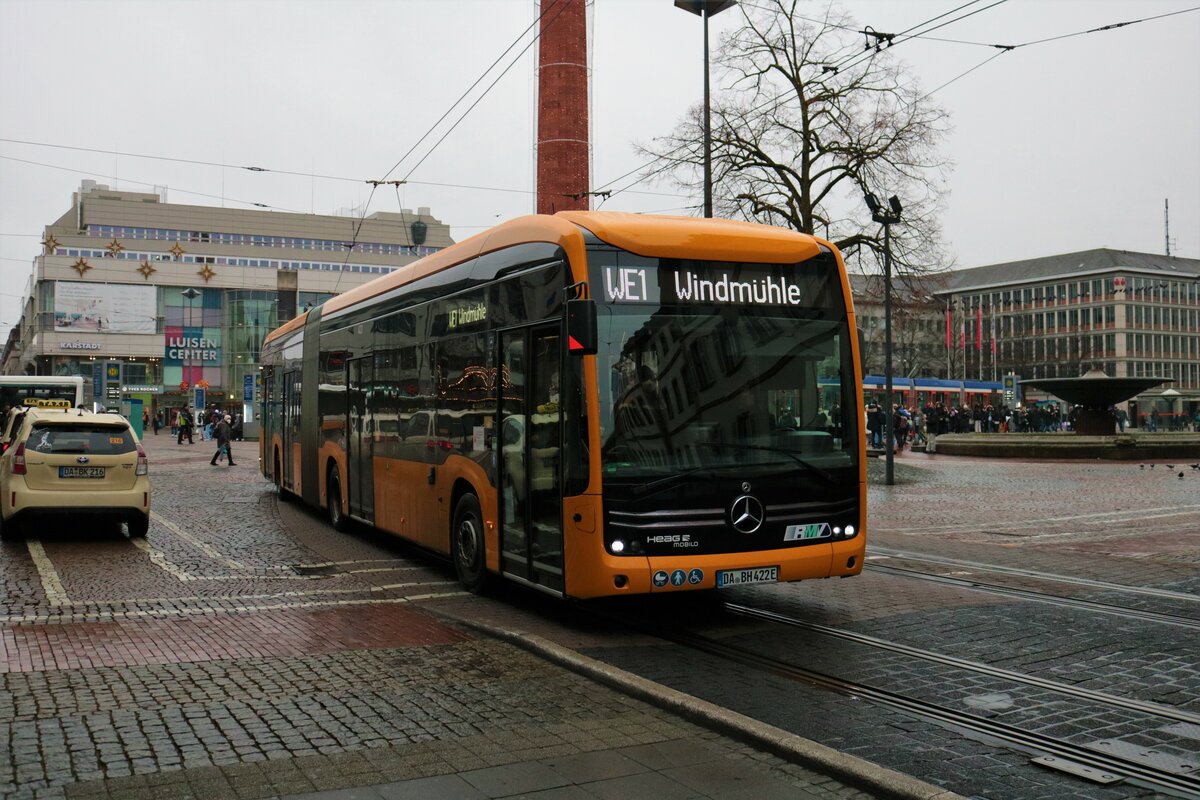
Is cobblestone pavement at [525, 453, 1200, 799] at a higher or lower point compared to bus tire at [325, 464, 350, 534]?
lower

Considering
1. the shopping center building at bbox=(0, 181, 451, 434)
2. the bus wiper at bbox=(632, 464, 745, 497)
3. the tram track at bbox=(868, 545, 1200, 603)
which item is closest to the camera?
the bus wiper at bbox=(632, 464, 745, 497)

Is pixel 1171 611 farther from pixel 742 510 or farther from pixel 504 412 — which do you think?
pixel 504 412

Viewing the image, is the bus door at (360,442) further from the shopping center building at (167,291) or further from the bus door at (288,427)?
the shopping center building at (167,291)

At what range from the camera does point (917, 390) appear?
66.0 metres

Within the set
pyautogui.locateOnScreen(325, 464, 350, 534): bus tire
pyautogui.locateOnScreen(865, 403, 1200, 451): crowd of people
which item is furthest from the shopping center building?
pyautogui.locateOnScreen(325, 464, 350, 534): bus tire

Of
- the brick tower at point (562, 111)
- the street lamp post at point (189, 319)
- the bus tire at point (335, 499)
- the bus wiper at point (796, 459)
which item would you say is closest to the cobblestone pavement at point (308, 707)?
the bus wiper at point (796, 459)

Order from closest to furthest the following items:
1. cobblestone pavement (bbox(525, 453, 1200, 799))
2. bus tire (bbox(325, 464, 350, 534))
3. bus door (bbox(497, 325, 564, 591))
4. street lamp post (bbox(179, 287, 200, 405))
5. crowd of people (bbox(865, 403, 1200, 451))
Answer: cobblestone pavement (bbox(525, 453, 1200, 799)) → bus door (bbox(497, 325, 564, 591)) → bus tire (bbox(325, 464, 350, 534)) → crowd of people (bbox(865, 403, 1200, 451)) → street lamp post (bbox(179, 287, 200, 405))

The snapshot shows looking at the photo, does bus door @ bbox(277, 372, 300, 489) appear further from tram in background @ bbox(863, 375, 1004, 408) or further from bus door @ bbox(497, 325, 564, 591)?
tram in background @ bbox(863, 375, 1004, 408)

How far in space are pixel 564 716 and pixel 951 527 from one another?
37.5ft

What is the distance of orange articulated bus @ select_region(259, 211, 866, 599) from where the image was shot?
25.9ft

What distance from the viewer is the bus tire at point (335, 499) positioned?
15.2m

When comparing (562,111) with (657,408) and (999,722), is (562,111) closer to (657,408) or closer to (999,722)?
(657,408)

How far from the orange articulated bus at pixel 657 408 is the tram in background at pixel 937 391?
152 feet

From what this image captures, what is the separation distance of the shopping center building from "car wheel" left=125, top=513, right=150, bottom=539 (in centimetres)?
6466
